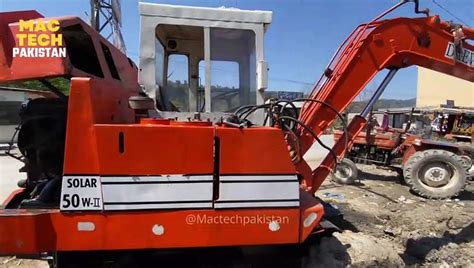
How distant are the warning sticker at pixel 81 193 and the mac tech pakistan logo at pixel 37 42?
803 mm

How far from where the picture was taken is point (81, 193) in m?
2.65

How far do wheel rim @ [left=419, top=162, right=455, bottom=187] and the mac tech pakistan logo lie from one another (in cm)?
789

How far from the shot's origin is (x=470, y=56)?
4492mm

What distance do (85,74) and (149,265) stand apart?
1.48 metres

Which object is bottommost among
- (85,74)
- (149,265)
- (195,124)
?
(149,265)

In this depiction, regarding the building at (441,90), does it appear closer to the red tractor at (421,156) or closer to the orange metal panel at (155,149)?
the red tractor at (421,156)

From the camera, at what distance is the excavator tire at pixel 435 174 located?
8305 millimetres

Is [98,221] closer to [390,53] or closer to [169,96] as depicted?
[169,96]

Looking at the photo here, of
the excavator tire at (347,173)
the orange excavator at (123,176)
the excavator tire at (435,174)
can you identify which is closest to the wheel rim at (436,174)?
the excavator tire at (435,174)

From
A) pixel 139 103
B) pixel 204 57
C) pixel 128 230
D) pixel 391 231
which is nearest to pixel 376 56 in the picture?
pixel 204 57

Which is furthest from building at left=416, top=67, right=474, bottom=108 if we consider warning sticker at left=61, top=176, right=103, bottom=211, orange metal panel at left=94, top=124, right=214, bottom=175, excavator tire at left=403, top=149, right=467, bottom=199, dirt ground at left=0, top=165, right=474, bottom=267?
warning sticker at left=61, top=176, right=103, bottom=211

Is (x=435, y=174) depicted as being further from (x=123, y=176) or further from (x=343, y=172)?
(x=123, y=176)

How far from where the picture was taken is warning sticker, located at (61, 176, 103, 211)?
2639 millimetres

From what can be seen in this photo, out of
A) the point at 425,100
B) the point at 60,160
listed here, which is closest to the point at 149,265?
the point at 60,160
